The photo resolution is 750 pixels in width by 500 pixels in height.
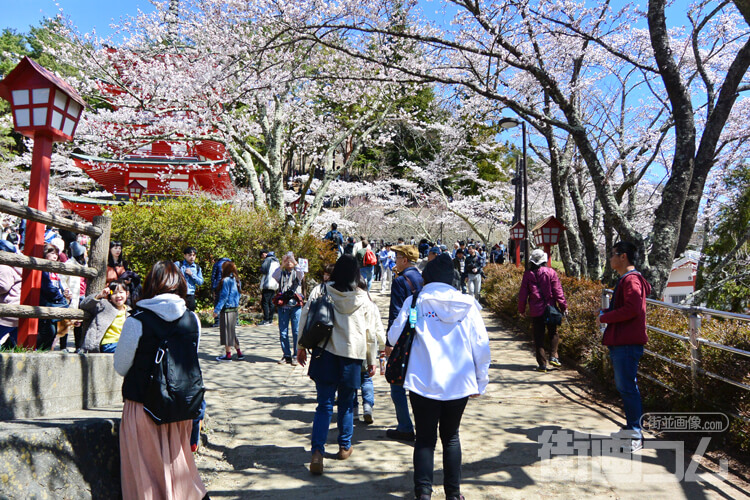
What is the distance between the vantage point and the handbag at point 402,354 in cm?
329

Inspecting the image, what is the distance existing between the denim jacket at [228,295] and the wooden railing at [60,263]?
3317 millimetres

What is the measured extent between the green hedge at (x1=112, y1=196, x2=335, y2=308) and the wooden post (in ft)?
26.8

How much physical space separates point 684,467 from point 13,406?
16.4 feet

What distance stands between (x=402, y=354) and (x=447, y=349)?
1.04 feet

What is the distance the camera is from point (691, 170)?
5867mm

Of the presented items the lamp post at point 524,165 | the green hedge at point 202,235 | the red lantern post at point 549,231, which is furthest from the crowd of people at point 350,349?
the lamp post at point 524,165

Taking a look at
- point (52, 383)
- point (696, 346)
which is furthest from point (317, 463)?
point (696, 346)

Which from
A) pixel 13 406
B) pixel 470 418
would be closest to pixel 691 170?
pixel 470 418

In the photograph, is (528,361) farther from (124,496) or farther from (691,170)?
(124,496)

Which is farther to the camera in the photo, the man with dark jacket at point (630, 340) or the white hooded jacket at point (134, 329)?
the man with dark jacket at point (630, 340)

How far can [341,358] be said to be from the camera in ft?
13.1

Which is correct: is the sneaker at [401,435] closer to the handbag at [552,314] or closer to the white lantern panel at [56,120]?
the handbag at [552,314]

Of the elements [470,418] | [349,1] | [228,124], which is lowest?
[470,418]

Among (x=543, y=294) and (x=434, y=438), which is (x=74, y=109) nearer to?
(x=434, y=438)
